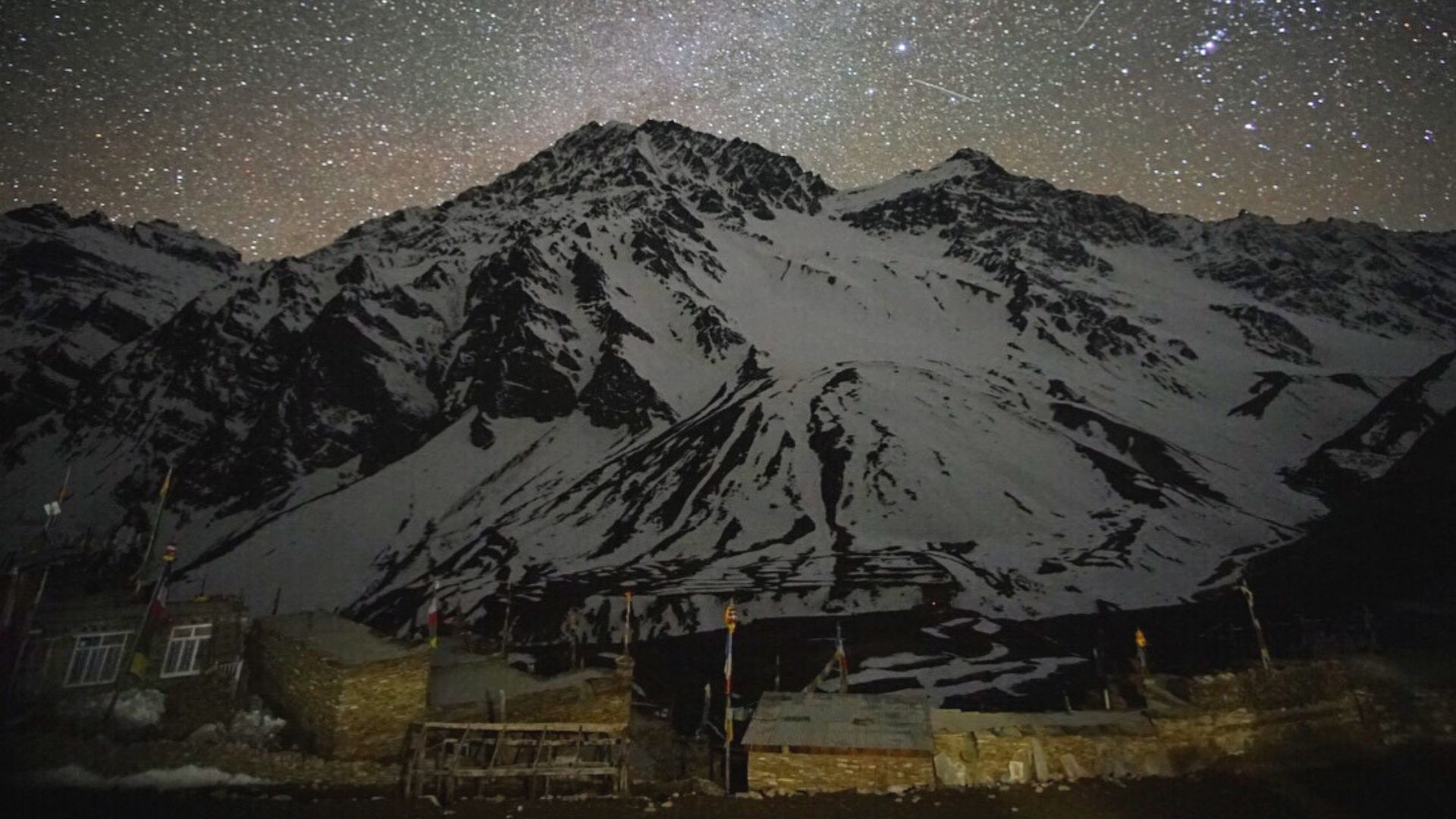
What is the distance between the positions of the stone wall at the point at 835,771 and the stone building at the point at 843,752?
21 millimetres

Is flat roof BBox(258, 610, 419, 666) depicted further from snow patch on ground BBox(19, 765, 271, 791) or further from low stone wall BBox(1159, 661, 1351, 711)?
low stone wall BBox(1159, 661, 1351, 711)

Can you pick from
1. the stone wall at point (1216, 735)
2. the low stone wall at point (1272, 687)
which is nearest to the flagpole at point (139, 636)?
the stone wall at point (1216, 735)

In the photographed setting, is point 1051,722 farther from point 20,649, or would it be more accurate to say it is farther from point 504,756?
point 20,649

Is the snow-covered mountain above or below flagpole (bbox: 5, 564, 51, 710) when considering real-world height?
above

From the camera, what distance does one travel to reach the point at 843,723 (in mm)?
23094

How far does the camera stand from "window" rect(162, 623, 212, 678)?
28780 millimetres

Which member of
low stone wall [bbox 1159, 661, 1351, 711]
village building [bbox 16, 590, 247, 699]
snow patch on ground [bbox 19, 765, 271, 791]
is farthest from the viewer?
village building [bbox 16, 590, 247, 699]

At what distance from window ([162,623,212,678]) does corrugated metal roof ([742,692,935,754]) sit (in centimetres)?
2198

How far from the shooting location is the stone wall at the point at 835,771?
21.6 m

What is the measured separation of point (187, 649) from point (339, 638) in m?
6.67

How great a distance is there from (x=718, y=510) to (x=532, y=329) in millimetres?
85540

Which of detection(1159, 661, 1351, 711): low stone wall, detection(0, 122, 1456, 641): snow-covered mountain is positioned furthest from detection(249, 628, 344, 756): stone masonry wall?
detection(0, 122, 1456, 641): snow-covered mountain

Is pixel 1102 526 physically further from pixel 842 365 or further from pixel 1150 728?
pixel 1150 728

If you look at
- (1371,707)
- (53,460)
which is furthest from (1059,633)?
(53,460)
